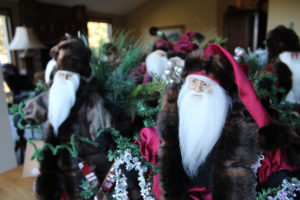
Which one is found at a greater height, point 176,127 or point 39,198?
point 176,127

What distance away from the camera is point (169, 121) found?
0.55 meters

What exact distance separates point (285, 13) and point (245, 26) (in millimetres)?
734

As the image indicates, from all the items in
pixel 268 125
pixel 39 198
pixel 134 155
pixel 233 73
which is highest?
pixel 233 73

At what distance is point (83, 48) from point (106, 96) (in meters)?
0.21

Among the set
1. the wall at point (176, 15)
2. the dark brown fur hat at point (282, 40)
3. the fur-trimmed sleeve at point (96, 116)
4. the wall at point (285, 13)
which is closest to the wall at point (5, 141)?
the fur-trimmed sleeve at point (96, 116)

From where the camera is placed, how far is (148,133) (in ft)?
1.99

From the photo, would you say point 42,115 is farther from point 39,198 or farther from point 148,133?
point 148,133

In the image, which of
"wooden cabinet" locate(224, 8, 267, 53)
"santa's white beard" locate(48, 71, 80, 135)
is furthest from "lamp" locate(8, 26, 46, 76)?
"wooden cabinet" locate(224, 8, 267, 53)

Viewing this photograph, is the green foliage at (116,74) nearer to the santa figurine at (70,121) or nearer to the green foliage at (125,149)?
the santa figurine at (70,121)

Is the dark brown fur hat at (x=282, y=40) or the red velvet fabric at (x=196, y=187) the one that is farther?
the dark brown fur hat at (x=282, y=40)

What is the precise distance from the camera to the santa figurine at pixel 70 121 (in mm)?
741

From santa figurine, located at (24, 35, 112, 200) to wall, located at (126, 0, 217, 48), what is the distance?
3.00m

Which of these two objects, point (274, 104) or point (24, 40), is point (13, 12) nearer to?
point (24, 40)

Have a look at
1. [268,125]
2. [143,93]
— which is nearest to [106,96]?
[143,93]
